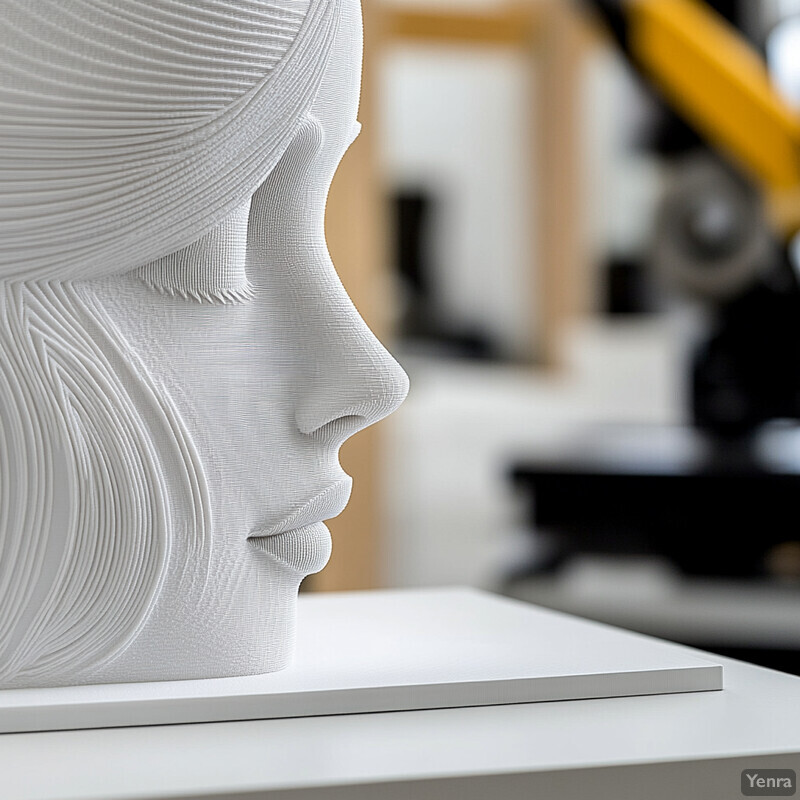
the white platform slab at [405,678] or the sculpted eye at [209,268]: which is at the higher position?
the sculpted eye at [209,268]

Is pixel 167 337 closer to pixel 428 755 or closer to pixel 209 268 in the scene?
pixel 209 268

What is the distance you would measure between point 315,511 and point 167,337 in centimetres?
13

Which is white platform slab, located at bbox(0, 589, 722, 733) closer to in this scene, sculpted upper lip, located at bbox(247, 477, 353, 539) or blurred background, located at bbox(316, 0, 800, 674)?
sculpted upper lip, located at bbox(247, 477, 353, 539)

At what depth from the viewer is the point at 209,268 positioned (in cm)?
74

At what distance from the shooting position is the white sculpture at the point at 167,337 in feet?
2.25

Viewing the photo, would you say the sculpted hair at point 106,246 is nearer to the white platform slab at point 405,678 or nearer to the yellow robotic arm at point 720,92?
the white platform slab at point 405,678

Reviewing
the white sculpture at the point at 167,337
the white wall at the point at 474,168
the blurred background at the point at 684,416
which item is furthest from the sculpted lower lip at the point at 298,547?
the white wall at the point at 474,168

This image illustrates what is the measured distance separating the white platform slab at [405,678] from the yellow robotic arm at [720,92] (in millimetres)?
1977

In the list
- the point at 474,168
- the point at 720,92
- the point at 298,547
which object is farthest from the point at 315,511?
the point at 474,168

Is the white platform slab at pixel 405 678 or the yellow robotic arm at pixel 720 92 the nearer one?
the white platform slab at pixel 405 678

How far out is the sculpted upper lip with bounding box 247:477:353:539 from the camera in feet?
2.54

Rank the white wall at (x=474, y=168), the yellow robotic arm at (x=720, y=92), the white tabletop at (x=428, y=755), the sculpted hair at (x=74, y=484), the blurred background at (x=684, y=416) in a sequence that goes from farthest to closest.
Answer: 1. the white wall at (x=474, y=168)
2. the yellow robotic arm at (x=720, y=92)
3. the blurred background at (x=684, y=416)
4. the sculpted hair at (x=74, y=484)
5. the white tabletop at (x=428, y=755)

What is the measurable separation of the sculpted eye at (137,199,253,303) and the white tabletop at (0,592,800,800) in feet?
0.75

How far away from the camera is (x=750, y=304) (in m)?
2.81
